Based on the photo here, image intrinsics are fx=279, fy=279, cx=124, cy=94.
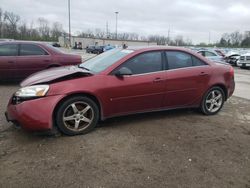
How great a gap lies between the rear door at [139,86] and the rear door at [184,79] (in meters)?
0.19

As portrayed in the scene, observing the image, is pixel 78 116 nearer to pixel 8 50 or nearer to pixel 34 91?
pixel 34 91

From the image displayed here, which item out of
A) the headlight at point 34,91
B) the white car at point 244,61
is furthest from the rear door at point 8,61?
the white car at point 244,61

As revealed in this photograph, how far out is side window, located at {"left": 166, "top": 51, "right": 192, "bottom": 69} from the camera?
216 inches

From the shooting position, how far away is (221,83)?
603cm

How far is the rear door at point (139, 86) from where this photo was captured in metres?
4.80

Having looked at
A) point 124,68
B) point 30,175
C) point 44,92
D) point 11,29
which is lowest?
point 30,175

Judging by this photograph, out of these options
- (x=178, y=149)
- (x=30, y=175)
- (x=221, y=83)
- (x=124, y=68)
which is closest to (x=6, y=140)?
(x=30, y=175)

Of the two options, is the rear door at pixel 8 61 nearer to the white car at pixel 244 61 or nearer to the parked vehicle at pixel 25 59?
the parked vehicle at pixel 25 59

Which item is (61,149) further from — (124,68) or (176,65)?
(176,65)

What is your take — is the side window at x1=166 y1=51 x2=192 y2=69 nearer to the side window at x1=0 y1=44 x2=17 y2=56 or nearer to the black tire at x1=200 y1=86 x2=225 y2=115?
the black tire at x1=200 y1=86 x2=225 y2=115

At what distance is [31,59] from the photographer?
8.91 metres

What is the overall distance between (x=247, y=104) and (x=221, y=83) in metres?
1.92

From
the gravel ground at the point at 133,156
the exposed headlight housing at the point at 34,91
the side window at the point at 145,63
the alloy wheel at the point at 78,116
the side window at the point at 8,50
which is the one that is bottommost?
the gravel ground at the point at 133,156

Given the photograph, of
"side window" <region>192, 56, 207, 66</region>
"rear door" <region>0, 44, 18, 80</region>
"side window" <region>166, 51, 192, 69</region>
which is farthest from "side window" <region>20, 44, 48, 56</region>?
"side window" <region>192, 56, 207, 66</region>
